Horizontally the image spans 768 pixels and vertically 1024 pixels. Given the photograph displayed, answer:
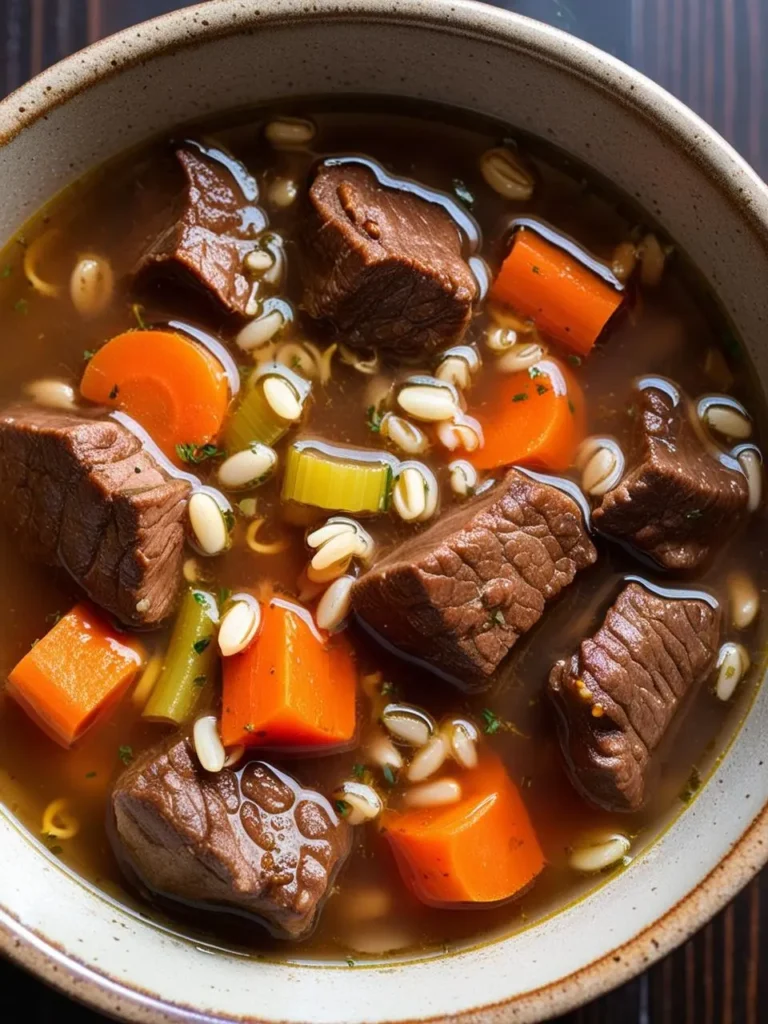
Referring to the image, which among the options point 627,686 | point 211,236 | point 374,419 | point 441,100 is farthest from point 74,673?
point 441,100

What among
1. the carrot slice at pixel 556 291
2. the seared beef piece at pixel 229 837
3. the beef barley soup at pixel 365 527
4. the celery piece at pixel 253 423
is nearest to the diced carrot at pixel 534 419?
the beef barley soup at pixel 365 527

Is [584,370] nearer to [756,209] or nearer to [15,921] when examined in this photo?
[756,209]

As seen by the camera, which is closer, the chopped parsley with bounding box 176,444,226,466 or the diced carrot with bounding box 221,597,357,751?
the diced carrot with bounding box 221,597,357,751

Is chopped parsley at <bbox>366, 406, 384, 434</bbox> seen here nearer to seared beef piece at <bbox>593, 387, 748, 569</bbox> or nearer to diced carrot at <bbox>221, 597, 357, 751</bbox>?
diced carrot at <bbox>221, 597, 357, 751</bbox>

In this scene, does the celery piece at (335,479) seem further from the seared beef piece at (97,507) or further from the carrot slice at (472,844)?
the carrot slice at (472,844)

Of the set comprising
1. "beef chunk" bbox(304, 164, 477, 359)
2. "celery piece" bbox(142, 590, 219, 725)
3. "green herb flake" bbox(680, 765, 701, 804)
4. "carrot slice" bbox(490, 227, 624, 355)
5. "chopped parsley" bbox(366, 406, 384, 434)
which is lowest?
"celery piece" bbox(142, 590, 219, 725)

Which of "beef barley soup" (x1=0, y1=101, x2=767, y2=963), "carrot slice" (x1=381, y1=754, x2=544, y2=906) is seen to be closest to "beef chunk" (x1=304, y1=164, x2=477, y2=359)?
"beef barley soup" (x1=0, y1=101, x2=767, y2=963)

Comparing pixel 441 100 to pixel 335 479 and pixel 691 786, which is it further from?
pixel 691 786
